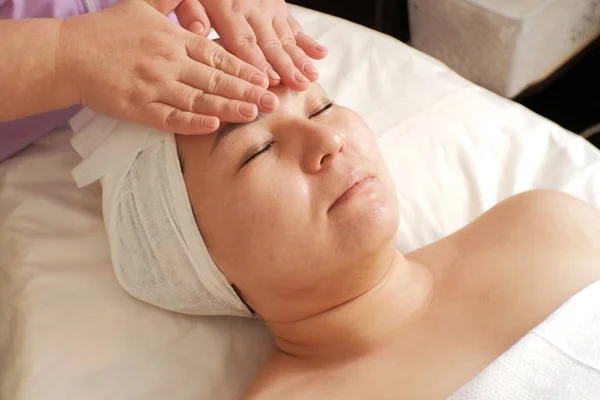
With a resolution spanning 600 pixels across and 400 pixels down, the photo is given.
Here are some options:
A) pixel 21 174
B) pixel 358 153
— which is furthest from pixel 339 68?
pixel 21 174

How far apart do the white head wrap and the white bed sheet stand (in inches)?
2.7

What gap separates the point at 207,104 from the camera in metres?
0.86

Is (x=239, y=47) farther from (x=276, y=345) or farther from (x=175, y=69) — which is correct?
(x=276, y=345)

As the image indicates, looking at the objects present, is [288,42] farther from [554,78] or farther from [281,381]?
[554,78]

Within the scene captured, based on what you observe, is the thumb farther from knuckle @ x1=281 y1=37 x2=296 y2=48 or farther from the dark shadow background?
the dark shadow background

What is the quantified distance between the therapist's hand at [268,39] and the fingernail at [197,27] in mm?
21

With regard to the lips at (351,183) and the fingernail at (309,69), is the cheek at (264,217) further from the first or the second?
the fingernail at (309,69)

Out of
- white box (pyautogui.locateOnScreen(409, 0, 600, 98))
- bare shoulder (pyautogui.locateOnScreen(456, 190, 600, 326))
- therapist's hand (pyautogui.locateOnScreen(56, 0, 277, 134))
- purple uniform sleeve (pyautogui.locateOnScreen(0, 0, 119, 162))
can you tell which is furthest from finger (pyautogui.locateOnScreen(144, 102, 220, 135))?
white box (pyautogui.locateOnScreen(409, 0, 600, 98))

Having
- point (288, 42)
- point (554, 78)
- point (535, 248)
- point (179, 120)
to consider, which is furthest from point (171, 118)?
point (554, 78)

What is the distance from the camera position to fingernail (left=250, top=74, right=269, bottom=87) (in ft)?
2.89

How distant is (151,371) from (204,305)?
0.13m

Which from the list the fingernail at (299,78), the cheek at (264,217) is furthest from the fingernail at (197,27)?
the cheek at (264,217)

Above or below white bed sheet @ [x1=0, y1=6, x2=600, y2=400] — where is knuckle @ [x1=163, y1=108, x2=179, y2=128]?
above

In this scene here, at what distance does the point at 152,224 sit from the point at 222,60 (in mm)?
254
